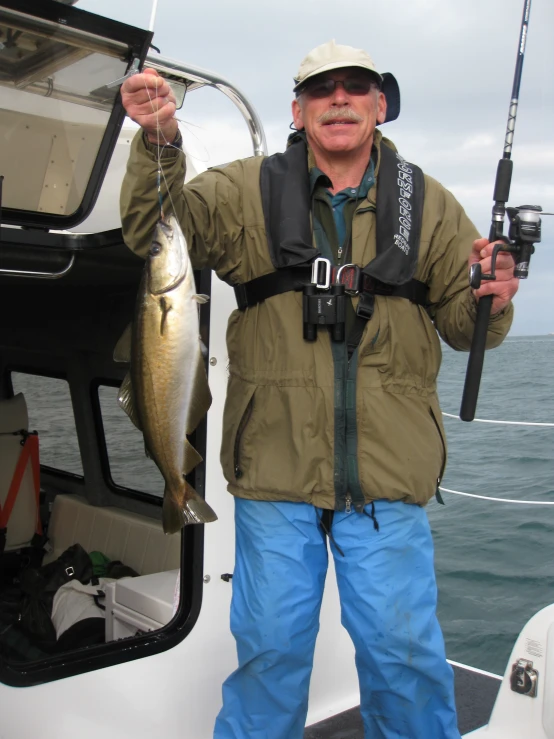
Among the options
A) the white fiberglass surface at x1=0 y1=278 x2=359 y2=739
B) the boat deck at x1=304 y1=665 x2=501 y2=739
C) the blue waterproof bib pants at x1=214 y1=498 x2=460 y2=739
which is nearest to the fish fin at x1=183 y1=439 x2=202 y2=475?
the blue waterproof bib pants at x1=214 y1=498 x2=460 y2=739

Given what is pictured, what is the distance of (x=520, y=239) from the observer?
266 cm

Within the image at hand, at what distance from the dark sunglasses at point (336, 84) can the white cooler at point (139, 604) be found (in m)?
2.28

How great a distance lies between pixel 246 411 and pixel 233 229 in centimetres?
68

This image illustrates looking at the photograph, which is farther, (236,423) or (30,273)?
(30,273)

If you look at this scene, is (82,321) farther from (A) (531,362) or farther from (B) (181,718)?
(A) (531,362)

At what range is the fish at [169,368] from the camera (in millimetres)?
2531

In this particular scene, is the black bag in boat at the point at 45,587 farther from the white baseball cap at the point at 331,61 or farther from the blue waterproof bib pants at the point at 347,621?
the white baseball cap at the point at 331,61

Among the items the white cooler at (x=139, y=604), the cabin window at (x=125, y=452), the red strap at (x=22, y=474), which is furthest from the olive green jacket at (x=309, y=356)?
the red strap at (x=22, y=474)

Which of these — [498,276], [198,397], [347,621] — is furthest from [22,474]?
[498,276]

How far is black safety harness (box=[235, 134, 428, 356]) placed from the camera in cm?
279

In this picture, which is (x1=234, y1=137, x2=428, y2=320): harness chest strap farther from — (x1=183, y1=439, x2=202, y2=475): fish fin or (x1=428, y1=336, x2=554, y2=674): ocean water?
(x1=428, y1=336, x2=554, y2=674): ocean water

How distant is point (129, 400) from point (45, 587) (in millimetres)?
3015

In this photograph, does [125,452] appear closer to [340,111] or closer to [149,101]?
[340,111]

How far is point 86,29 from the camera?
9.56ft
